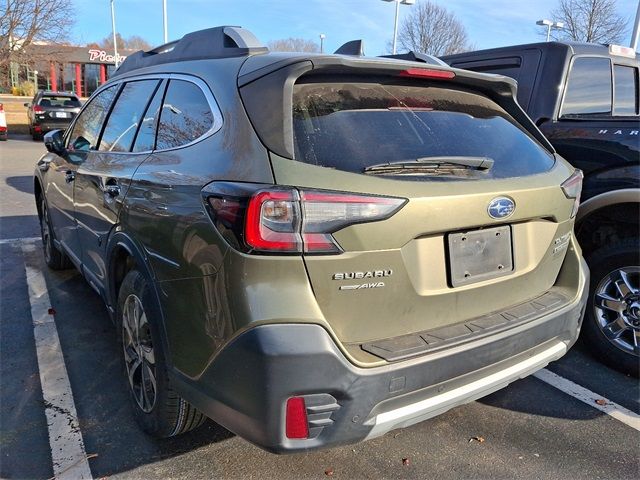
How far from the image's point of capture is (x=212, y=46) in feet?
9.23

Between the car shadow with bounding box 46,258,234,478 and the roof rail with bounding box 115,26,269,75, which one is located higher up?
the roof rail with bounding box 115,26,269,75

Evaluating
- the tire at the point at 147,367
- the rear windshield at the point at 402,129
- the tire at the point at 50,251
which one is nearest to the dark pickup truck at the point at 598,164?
the rear windshield at the point at 402,129

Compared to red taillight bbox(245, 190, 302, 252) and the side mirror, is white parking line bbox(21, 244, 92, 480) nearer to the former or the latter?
the side mirror

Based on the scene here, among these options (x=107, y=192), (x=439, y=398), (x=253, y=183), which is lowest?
(x=439, y=398)

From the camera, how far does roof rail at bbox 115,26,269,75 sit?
258 centimetres

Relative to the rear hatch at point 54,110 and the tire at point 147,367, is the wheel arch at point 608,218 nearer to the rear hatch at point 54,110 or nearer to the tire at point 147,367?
the tire at point 147,367

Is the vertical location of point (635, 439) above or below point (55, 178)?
below

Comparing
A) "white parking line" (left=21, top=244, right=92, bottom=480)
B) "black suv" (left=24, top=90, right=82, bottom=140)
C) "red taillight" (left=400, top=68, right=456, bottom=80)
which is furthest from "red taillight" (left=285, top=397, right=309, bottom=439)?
"black suv" (left=24, top=90, right=82, bottom=140)

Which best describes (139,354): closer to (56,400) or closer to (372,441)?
(56,400)

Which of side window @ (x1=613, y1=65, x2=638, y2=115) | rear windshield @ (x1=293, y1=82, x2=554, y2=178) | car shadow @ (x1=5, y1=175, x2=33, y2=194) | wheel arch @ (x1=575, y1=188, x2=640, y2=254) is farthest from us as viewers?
car shadow @ (x1=5, y1=175, x2=33, y2=194)

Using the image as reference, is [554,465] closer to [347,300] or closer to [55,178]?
[347,300]

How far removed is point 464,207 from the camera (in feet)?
7.25

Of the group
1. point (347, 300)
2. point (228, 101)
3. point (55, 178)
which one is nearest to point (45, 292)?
point (55, 178)

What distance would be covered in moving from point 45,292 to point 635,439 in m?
4.62
